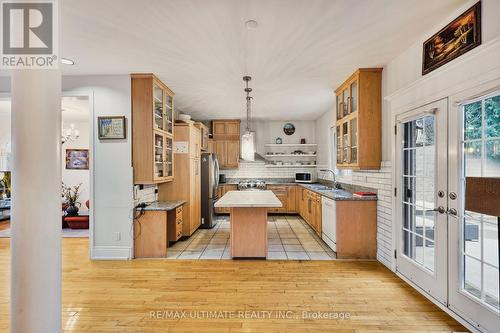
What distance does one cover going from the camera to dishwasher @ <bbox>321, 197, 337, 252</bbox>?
12.5 feet

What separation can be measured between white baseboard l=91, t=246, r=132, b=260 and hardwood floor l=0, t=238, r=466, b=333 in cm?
12

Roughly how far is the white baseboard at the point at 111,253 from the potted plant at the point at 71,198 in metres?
2.51

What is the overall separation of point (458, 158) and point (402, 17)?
1346 millimetres

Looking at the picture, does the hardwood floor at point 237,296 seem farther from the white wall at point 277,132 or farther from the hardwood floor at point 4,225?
the white wall at point 277,132

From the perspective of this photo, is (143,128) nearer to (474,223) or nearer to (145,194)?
(145,194)

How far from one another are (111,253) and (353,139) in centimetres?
396

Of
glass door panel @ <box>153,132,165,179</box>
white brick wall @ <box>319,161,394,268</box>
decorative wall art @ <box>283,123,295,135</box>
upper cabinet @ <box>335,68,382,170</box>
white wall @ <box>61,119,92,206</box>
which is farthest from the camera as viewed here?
decorative wall art @ <box>283,123,295,135</box>

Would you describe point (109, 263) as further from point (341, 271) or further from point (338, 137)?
point (338, 137)

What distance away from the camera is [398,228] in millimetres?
3184

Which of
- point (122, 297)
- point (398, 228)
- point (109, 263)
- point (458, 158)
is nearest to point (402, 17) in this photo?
point (458, 158)

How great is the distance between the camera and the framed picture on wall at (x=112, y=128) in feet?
12.2

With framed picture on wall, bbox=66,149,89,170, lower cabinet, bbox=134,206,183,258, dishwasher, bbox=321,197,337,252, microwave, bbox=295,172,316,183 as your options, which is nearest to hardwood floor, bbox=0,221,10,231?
framed picture on wall, bbox=66,149,89,170

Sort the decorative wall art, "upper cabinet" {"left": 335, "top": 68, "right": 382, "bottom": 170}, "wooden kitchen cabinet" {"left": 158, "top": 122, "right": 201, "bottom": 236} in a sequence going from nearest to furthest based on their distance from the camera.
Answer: "upper cabinet" {"left": 335, "top": 68, "right": 382, "bottom": 170} < "wooden kitchen cabinet" {"left": 158, "top": 122, "right": 201, "bottom": 236} < the decorative wall art

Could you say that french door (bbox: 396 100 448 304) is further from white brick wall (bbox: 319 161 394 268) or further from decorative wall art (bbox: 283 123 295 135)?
decorative wall art (bbox: 283 123 295 135)
